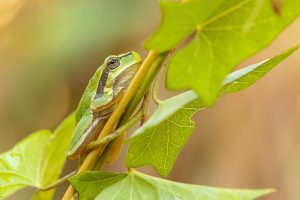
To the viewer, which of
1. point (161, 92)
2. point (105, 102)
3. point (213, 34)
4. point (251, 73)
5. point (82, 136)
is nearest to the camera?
point (213, 34)

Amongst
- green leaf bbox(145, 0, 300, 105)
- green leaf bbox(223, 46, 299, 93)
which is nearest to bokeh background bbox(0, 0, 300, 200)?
green leaf bbox(223, 46, 299, 93)

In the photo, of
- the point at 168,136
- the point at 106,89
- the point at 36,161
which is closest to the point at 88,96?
the point at 106,89

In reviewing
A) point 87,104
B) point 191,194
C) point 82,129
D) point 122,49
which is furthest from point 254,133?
point 191,194

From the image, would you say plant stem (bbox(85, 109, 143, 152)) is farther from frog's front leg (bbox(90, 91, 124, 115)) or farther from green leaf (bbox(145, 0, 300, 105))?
frog's front leg (bbox(90, 91, 124, 115))

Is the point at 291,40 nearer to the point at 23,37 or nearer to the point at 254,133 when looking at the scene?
the point at 254,133

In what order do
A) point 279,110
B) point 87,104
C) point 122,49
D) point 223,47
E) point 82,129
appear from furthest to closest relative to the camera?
point 122,49, point 279,110, point 87,104, point 82,129, point 223,47

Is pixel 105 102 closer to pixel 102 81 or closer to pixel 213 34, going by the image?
pixel 102 81

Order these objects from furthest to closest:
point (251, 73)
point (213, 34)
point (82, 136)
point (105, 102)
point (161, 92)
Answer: point (161, 92) < point (105, 102) < point (82, 136) < point (251, 73) < point (213, 34)
